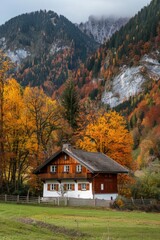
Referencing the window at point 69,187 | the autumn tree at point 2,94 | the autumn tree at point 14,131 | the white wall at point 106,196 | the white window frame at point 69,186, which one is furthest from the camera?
the white window frame at point 69,186

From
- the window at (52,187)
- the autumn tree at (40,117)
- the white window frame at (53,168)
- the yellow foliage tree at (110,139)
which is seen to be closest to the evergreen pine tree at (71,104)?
the yellow foliage tree at (110,139)

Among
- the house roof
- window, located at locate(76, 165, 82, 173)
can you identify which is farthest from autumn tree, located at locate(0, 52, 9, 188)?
window, located at locate(76, 165, 82, 173)

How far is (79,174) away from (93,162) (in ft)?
8.92

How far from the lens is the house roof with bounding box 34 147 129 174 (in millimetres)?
56247

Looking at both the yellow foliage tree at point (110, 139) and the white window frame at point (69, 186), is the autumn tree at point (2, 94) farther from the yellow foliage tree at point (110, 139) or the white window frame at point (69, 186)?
the yellow foliage tree at point (110, 139)

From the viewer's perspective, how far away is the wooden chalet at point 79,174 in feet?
186

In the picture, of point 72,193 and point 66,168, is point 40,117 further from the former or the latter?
point 72,193

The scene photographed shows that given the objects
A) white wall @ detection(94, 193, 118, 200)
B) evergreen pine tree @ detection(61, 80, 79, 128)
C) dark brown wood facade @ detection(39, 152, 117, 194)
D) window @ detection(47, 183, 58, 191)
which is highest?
evergreen pine tree @ detection(61, 80, 79, 128)

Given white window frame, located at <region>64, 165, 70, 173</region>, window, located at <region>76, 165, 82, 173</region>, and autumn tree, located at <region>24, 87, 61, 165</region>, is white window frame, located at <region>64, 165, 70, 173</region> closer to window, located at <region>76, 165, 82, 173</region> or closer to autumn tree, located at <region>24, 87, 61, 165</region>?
window, located at <region>76, 165, 82, 173</region>

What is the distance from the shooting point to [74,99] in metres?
77.2

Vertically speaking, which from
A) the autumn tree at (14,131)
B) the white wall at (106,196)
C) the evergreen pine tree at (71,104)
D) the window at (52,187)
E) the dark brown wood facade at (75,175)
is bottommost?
the white wall at (106,196)

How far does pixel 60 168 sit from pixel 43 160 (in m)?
5.86

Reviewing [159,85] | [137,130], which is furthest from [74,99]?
[159,85]

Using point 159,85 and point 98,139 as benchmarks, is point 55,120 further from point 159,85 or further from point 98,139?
point 159,85
